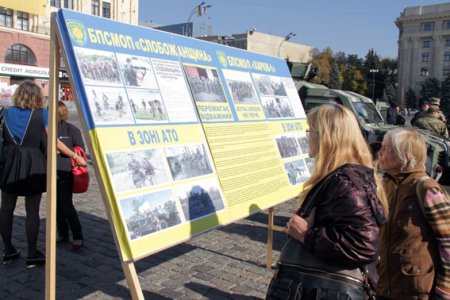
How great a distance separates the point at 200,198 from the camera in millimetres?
2900

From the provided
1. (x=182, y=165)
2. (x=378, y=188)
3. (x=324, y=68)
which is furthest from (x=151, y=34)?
(x=324, y=68)

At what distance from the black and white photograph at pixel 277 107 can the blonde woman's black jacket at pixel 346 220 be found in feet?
7.62

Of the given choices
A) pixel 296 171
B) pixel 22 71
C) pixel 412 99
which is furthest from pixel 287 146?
pixel 412 99

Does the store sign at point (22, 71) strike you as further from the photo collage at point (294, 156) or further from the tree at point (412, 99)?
the tree at point (412, 99)

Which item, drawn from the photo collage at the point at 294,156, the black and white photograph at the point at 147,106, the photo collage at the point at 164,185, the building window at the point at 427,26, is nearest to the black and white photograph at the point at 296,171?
the photo collage at the point at 294,156

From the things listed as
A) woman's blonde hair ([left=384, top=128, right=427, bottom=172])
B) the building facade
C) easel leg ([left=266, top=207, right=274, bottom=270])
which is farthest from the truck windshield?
the building facade

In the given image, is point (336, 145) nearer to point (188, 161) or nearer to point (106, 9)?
point (188, 161)

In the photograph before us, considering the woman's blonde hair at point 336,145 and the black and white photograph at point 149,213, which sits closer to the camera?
the woman's blonde hair at point 336,145

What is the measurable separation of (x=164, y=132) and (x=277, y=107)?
198 centimetres

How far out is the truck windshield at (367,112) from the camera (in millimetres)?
10406

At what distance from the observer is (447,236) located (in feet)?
7.42

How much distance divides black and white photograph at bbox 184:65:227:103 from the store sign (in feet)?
130

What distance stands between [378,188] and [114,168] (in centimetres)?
145

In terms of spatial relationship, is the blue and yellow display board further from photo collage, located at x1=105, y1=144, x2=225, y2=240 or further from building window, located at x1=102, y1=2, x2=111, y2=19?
building window, located at x1=102, y1=2, x2=111, y2=19
